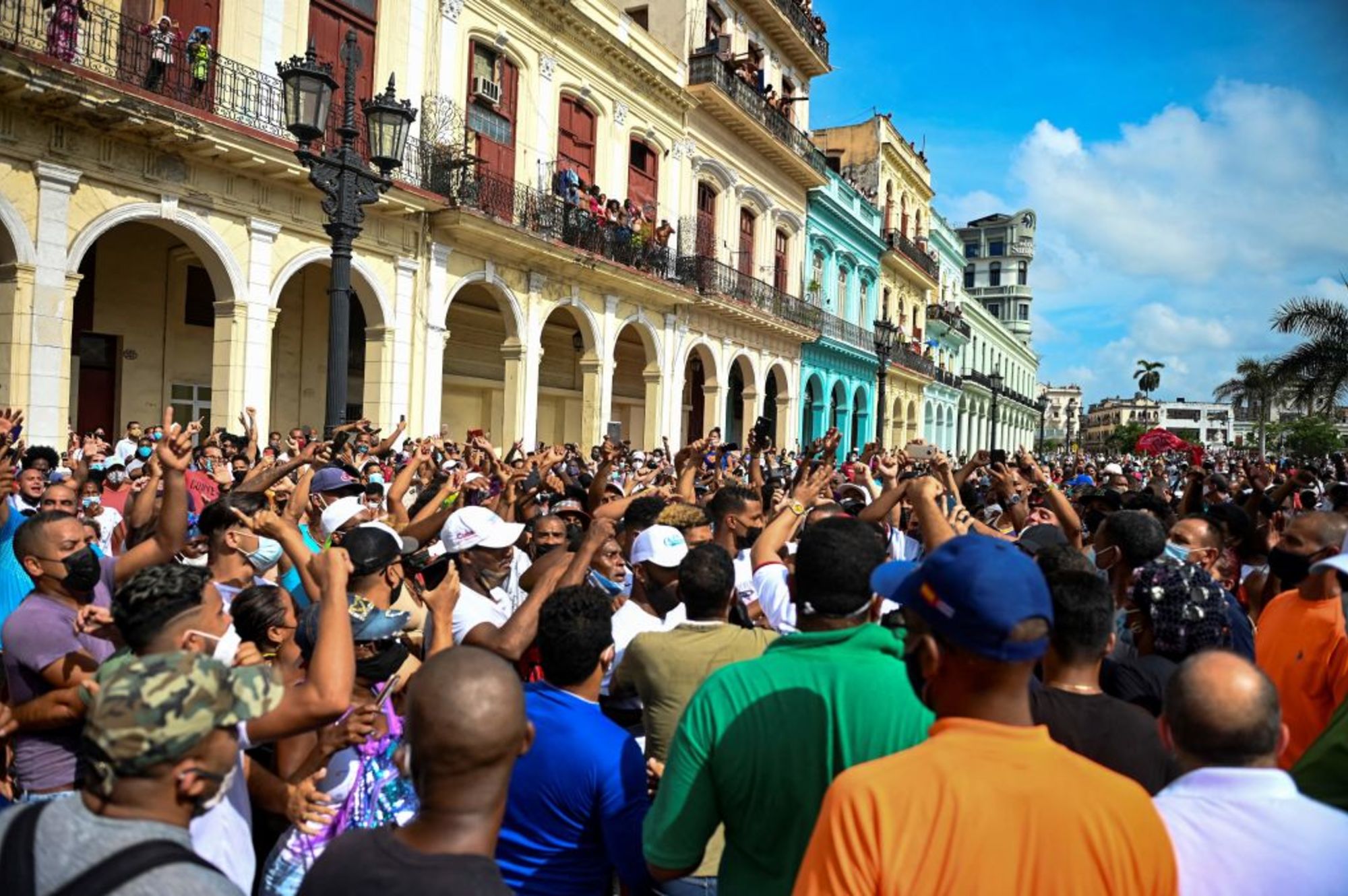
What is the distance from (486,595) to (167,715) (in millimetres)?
2480

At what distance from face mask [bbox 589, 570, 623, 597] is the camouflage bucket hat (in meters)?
2.47

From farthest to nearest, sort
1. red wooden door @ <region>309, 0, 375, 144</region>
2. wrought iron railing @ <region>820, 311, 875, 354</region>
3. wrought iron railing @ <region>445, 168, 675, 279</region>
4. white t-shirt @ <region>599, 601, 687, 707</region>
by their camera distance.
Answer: wrought iron railing @ <region>820, 311, 875, 354</region>
wrought iron railing @ <region>445, 168, 675, 279</region>
red wooden door @ <region>309, 0, 375, 144</region>
white t-shirt @ <region>599, 601, 687, 707</region>

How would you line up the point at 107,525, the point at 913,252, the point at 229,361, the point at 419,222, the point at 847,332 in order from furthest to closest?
1. the point at 913,252
2. the point at 847,332
3. the point at 419,222
4. the point at 229,361
5. the point at 107,525

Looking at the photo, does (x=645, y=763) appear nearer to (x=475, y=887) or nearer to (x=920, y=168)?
(x=475, y=887)

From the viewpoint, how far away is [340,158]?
7227 millimetres

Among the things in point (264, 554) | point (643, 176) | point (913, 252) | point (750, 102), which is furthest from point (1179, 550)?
point (913, 252)

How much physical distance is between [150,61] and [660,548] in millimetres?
11086

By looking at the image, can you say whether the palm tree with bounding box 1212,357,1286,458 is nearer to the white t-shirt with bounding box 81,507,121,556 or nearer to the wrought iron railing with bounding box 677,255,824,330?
the wrought iron railing with bounding box 677,255,824,330

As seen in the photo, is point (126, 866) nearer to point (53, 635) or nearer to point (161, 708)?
point (161, 708)

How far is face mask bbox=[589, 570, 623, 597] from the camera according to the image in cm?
414

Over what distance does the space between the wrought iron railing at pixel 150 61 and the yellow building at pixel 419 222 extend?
37mm

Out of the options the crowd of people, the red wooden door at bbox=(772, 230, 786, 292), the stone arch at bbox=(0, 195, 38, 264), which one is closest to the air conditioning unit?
the stone arch at bbox=(0, 195, 38, 264)

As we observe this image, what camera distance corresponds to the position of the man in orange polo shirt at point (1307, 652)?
304cm

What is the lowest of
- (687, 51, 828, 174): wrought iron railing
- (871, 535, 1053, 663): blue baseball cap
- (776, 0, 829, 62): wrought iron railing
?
(871, 535, 1053, 663): blue baseball cap
